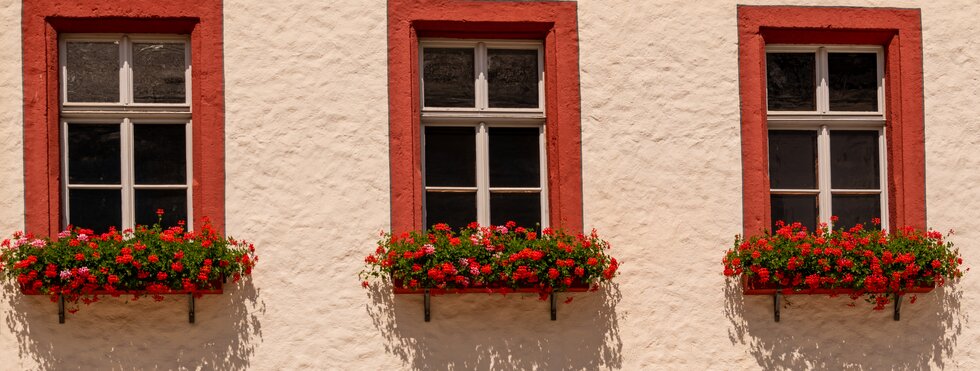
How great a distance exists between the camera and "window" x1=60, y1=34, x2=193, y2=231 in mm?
11570

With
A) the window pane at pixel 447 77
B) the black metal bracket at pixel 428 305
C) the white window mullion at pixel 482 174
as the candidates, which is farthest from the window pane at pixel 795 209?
the black metal bracket at pixel 428 305

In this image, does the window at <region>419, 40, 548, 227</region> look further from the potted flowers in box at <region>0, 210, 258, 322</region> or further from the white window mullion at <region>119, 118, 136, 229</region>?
the white window mullion at <region>119, 118, 136, 229</region>

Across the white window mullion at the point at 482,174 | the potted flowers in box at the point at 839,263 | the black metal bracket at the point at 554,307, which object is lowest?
the black metal bracket at the point at 554,307

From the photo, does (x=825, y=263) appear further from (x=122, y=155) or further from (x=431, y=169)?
(x=122, y=155)

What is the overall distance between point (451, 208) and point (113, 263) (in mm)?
2257

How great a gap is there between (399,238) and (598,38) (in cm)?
188

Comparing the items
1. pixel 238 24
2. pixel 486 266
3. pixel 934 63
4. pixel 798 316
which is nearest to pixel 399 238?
pixel 486 266

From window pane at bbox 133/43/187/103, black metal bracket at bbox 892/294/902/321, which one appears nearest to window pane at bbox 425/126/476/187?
window pane at bbox 133/43/187/103

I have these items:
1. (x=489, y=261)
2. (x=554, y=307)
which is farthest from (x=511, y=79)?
(x=554, y=307)

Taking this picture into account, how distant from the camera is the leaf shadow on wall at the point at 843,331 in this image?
11.8 meters

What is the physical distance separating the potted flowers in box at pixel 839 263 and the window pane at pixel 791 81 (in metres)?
0.98

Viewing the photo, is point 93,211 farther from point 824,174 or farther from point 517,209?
point 824,174

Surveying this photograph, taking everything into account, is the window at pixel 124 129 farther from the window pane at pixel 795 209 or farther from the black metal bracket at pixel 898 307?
the black metal bracket at pixel 898 307

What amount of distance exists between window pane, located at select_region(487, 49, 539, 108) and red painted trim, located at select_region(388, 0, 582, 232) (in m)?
0.12
